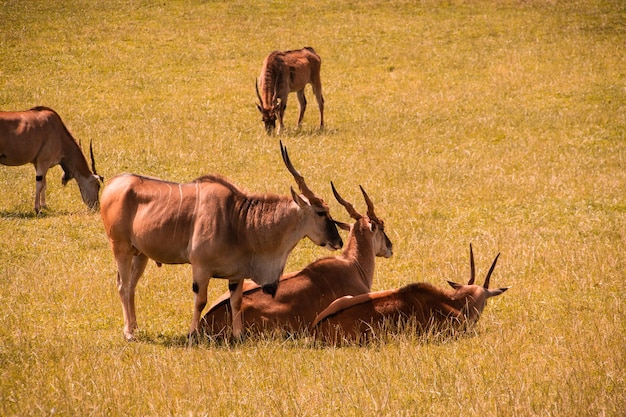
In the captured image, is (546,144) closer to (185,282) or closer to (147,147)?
(147,147)

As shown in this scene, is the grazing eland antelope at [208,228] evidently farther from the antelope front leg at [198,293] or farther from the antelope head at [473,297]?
the antelope head at [473,297]

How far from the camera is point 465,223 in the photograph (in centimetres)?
1375

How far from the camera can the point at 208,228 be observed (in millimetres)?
8602

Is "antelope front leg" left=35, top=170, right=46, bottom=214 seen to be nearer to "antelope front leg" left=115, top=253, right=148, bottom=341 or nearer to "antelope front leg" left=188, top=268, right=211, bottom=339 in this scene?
"antelope front leg" left=115, top=253, right=148, bottom=341

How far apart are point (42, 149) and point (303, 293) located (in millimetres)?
8604

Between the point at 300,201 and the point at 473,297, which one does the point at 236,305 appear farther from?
the point at 473,297

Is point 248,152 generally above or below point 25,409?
below

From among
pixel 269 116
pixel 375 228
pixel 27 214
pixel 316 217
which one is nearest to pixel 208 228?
pixel 316 217

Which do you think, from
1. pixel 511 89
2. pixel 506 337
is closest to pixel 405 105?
pixel 511 89

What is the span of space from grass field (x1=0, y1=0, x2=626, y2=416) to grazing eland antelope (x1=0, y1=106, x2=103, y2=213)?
0.62 metres

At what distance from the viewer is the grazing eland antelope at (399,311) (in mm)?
8125

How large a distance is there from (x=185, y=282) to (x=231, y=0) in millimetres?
27745

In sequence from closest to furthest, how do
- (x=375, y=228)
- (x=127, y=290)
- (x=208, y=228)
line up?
(x=208, y=228), (x=127, y=290), (x=375, y=228)

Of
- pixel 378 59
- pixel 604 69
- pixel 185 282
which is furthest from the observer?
pixel 378 59
